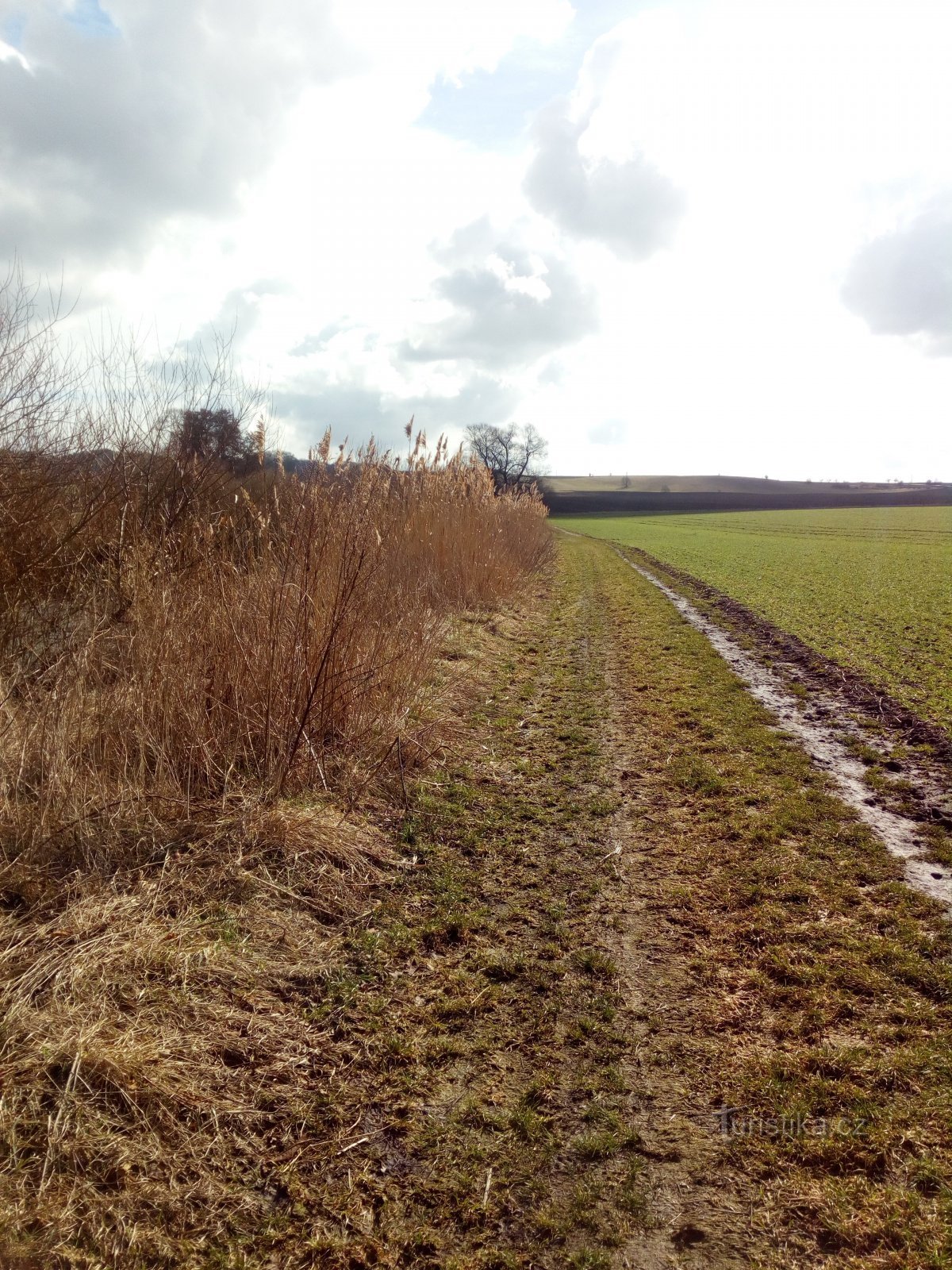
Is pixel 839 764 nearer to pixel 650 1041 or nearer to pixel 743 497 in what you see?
pixel 650 1041

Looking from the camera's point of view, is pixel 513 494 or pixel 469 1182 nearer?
pixel 469 1182

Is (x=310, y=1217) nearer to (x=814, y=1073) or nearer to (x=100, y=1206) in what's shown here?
(x=100, y=1206)

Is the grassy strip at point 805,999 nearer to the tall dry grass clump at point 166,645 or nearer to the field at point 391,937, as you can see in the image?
the field at point 391,937

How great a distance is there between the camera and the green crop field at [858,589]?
8312mm

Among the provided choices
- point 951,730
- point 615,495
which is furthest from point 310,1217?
point 615,495

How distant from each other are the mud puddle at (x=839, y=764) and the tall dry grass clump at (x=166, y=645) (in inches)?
123

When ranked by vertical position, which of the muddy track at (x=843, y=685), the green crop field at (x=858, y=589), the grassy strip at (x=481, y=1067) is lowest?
the grassy strip at (x=481, y=1067)

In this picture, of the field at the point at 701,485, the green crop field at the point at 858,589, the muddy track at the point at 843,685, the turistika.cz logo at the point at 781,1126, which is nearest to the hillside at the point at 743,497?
the field at the point at 701,485

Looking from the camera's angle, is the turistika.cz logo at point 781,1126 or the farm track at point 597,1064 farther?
the turistika.cz logo at point 781,1126

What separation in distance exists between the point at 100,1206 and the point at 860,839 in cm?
391

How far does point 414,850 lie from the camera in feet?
13.5

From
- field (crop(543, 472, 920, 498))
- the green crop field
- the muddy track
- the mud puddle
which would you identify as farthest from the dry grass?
field (crop(543, 472, 920, 498))

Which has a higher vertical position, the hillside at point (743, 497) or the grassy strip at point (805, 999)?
the hillside at point (743, 497)

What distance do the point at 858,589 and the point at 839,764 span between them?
11651mm
